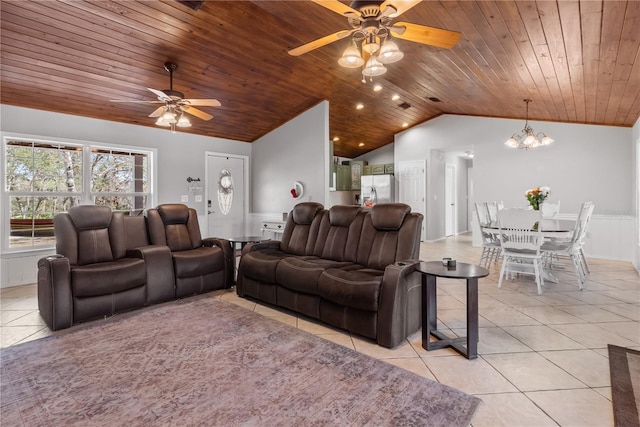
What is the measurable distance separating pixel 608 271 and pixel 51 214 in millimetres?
8314

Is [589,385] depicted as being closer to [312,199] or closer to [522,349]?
[522,349]

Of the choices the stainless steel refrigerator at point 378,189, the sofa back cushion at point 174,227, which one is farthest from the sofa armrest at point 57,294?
the stainless steel refrigerator at point 378,189

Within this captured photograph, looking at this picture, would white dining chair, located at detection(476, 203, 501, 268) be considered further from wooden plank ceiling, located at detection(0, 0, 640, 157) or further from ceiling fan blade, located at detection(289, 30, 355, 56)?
ceiling fan blade, located at detection(289, 30, 355, 56)

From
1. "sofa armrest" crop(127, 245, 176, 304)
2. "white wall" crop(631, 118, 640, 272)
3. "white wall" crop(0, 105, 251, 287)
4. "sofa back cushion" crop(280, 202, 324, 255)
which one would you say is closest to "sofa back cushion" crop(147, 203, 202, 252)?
"sofa armrest" crop(127, 245, 176, 304)

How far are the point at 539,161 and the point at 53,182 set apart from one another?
8582 millimetres

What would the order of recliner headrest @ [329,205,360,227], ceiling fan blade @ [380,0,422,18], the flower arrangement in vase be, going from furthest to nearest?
the flower arrangement in vase, recliner headrest @ [329,205,360,227], ceiling fan blade @ [380,0,422,18]

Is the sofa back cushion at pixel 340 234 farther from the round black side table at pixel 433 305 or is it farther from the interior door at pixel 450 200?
the interior door at pixel 450 200

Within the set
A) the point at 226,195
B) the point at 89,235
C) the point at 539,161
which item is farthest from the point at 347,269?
the point at 539,161

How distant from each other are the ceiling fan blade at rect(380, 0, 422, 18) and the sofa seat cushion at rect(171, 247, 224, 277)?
3195mm

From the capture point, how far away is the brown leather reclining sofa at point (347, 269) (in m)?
2.61

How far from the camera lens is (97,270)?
3213mm

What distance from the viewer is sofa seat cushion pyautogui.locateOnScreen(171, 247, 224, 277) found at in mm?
3896

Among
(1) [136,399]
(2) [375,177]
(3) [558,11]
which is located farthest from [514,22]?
(2) [375,177]

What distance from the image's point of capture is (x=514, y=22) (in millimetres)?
2980
